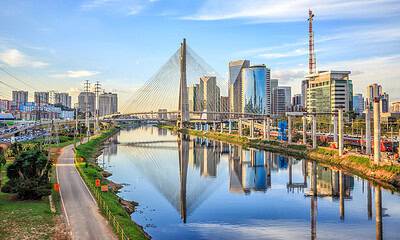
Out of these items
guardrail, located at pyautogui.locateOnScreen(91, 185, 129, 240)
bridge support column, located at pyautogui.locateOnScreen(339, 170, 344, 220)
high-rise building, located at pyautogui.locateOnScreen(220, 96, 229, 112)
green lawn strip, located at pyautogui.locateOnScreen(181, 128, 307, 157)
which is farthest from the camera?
high-rise building, located at pyautogui.locateOnScreen(220, 96, 229, 112)

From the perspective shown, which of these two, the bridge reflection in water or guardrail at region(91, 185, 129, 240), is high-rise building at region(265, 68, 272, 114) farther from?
guardrail at region(91, 185, 129, 240)

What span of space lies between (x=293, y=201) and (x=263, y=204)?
1580 mm

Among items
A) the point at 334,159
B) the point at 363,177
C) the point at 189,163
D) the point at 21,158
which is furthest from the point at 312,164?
the point at 21,158

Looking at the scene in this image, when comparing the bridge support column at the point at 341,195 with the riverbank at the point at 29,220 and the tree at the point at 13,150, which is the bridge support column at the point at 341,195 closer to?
the riverbank at the point at 29,220

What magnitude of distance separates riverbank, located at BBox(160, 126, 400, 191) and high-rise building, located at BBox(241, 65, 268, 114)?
267ft

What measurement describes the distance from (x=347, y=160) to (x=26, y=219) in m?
22.7

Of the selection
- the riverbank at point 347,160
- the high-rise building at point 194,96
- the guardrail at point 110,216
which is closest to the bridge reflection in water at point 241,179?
the riverbank at point 347,160

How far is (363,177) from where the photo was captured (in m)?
24.5

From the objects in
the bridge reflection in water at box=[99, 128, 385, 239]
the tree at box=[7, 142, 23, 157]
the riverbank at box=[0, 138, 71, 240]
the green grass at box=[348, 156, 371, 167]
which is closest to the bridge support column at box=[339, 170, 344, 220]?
the bridge reflection in water at box=[99, 128, 385, 239]

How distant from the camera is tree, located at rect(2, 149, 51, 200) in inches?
603

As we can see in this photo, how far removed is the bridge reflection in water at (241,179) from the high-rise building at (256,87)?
93.6 meters

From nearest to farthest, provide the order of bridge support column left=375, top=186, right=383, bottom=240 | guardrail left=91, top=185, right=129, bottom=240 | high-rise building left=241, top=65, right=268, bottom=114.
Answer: guardrail left=91, top=185, right=129, bottom=240
bridge support column left=375, top=186, right=383, bottom=240
high-rise building left=241, top=65, right=268, bottom=114

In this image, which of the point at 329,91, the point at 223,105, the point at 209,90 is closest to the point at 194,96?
the point at 209,90

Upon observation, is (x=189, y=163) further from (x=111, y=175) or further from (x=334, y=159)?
(x=334, y=159)
